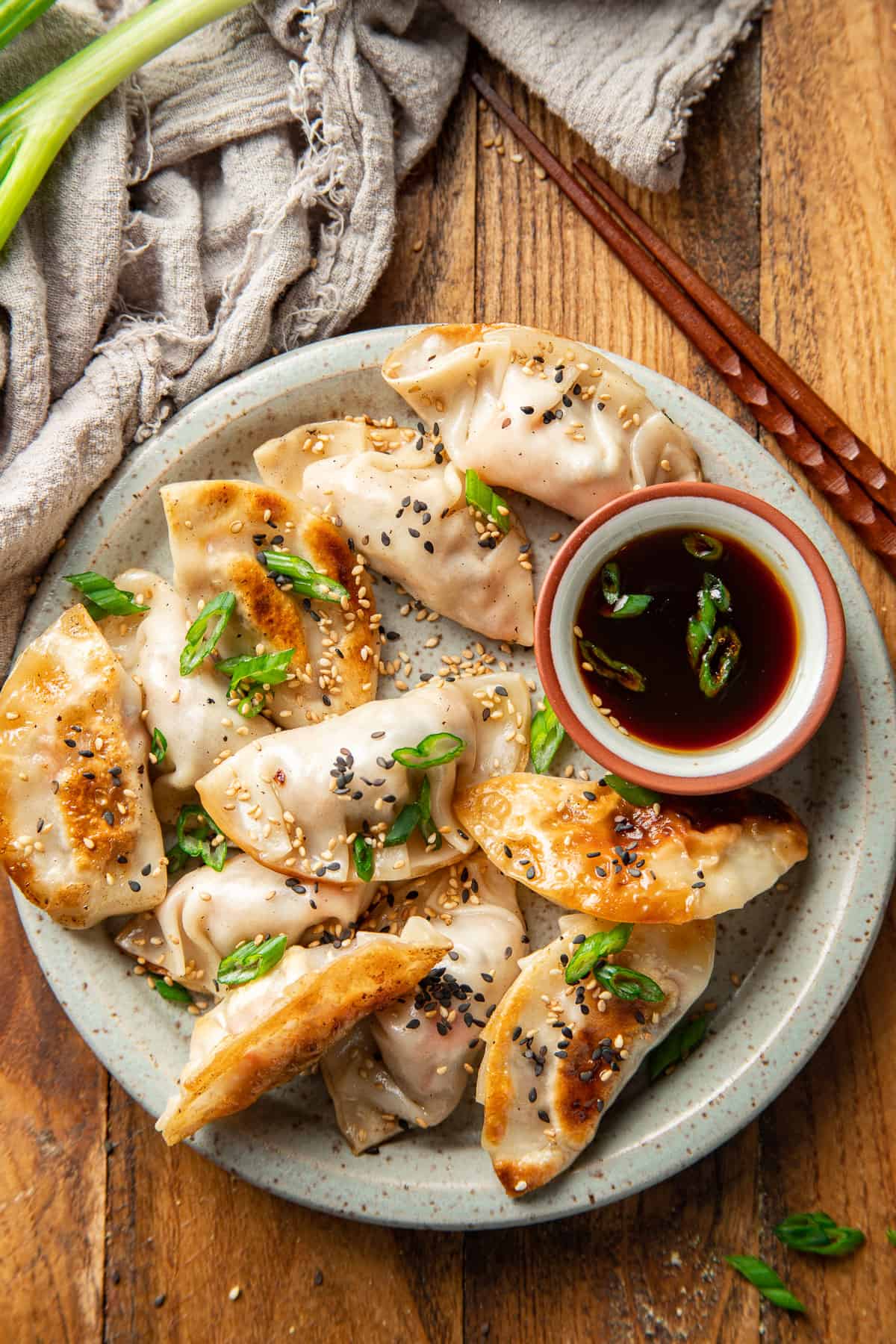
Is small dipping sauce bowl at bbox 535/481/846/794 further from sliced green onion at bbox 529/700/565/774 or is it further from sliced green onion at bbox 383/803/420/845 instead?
sliced green onion at bbox 383/803/420/845

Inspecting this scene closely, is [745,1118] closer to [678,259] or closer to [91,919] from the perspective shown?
[91,919]

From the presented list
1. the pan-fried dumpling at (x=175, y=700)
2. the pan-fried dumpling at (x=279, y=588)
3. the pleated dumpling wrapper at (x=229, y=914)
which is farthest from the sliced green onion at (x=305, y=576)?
the pleated dumpling wrapper at (x=229, y=914)

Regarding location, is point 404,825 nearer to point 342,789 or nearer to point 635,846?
point 342,789

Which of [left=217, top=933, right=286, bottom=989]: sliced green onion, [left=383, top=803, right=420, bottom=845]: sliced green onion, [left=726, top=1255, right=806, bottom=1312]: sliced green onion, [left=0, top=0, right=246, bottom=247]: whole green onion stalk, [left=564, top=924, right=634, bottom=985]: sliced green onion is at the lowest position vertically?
[left=726, top=1255, right=806, bottom=1312]: sliced green onion

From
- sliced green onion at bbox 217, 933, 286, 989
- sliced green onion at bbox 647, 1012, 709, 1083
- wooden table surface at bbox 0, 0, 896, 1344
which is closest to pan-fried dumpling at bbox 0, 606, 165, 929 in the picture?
sliced green onion at bbox 217, 933, 286, 989

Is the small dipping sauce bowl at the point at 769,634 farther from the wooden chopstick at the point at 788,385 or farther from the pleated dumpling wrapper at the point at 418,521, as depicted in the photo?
the wooden chopstick at the point at 788,385

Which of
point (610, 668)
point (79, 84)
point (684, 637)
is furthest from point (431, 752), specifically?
point (79, 84)
